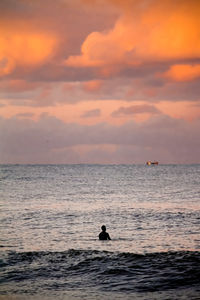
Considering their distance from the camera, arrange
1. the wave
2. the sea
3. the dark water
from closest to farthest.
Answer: the sea, the dark water, the wave

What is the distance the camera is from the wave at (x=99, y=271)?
59.5 ft

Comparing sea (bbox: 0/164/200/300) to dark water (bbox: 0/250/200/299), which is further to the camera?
dark water (bbox: 0/250/200/299)

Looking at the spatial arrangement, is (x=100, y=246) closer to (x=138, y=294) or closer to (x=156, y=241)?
(x=156, y=241)

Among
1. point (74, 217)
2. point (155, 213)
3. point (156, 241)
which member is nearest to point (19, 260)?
point (156, 241)

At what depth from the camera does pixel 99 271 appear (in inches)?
809

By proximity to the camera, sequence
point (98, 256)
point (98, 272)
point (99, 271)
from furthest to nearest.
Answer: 1. point (98, 256)
2. point (99, 271)
3. point (98, 272)

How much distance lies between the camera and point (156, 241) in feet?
95.2

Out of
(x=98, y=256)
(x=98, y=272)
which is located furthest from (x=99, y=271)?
(x=98, y=256)

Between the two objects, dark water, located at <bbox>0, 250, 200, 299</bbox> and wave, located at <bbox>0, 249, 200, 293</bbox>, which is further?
wave, located at <bbox>0, 249, 200, 293</bbox>

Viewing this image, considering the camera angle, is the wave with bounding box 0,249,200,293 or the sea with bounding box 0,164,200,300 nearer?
the sea with bounding box 0,164,200,300

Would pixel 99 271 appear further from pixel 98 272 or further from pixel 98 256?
pixel 98 256

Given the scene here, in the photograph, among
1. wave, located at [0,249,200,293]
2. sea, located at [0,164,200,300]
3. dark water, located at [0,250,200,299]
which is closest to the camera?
sea, located at [0,164,200,300]

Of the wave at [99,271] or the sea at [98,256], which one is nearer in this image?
the sea at [98,256]

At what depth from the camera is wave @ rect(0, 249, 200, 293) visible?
1814 centimetres
